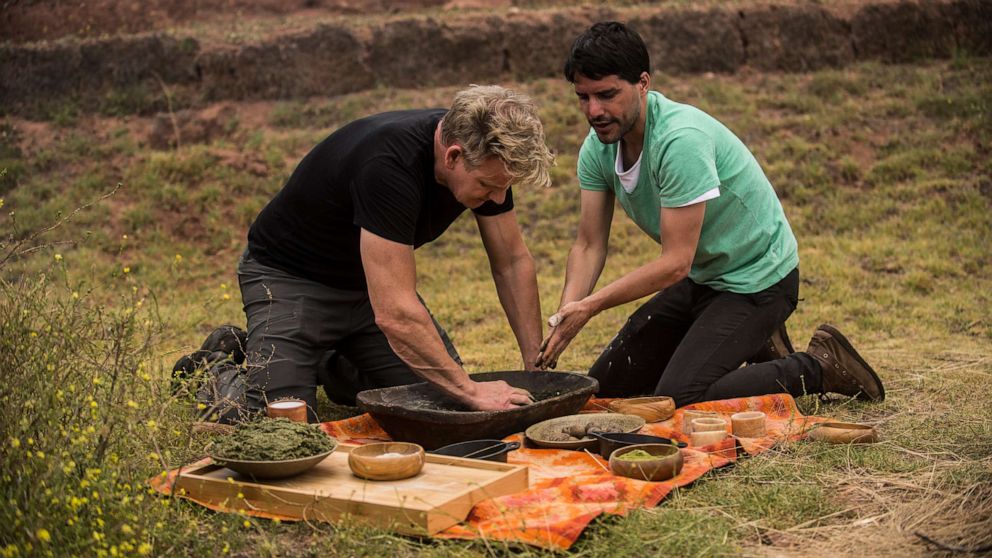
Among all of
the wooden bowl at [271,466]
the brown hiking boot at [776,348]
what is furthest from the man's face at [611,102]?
the wooden bowl at [271,466]

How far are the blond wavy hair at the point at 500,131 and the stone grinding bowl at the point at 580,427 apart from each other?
92cm

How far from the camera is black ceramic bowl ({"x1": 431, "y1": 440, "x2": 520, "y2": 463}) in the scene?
3706 mm

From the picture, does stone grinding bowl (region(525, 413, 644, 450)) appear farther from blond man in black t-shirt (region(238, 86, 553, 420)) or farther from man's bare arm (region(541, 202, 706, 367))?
man's bare arm (region(541, 202, 706, 367))

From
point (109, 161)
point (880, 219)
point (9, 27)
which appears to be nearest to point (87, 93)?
point (109, 161)

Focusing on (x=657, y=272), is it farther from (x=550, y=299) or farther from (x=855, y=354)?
(x=550, y=299)

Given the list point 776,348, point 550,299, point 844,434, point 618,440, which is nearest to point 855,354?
point 776,348

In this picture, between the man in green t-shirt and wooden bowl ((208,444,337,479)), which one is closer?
wooden bowl ((208,444,337,479))

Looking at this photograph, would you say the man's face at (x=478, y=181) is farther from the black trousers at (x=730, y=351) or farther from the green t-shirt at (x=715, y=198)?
the black trousers at (x=730, y=351)

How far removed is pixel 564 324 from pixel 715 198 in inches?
35.2

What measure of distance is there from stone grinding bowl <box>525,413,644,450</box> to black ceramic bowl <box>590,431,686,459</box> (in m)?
0.07

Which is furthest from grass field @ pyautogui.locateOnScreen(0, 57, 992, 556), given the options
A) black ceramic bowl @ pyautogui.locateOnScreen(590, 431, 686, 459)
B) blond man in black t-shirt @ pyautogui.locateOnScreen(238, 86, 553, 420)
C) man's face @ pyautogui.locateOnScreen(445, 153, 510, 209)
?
man's face @ pyautogui.locateOnScreen(445, 153, 510, 209)

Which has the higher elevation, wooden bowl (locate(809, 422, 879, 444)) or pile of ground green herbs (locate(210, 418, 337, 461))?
pile of ground green herbs (locate(210, 418, 337, 461))

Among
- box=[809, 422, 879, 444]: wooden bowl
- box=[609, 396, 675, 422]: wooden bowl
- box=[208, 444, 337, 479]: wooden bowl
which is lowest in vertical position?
box=[609, 396, 675, 422]: wooden bowl

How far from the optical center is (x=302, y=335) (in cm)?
464
